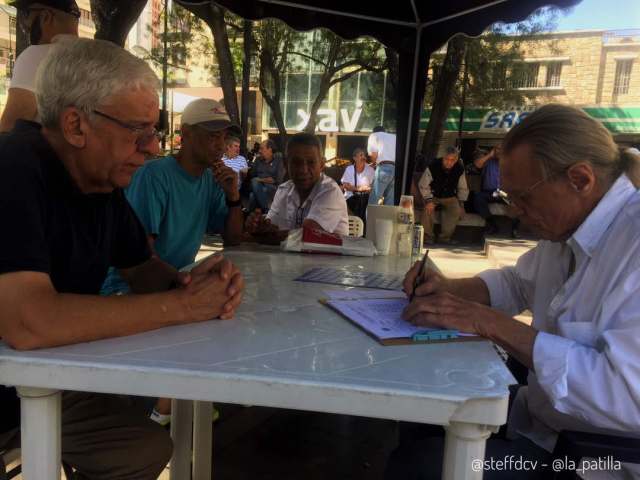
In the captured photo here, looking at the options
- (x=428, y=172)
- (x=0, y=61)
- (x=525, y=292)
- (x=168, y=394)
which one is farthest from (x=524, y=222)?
(x=0, y=61)

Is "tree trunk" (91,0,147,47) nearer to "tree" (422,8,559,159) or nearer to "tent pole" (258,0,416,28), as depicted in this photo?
"tent pole" (258,0,416,28)

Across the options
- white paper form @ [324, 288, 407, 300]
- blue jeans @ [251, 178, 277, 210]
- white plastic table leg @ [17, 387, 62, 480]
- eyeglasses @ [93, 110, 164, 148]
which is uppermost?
eyeglasses @ [93, 110, 164, 148]

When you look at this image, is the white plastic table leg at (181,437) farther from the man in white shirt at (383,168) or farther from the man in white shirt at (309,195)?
the man in white shirt at (383,168)

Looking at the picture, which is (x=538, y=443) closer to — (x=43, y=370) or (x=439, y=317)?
(x=439, y=317)

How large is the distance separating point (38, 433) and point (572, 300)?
1.27m

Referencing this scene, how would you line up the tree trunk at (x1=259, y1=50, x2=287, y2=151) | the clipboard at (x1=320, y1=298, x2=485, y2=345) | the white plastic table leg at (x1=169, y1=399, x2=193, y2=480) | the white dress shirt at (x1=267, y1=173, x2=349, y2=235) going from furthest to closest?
the tree trunk at (x1=259, y1=50, x2=287, y2=151)
the white dress shirt at (x1=267, y1=173, x2=349, y2=235)
the white plastic table leg at (x1=169, y1=399, x2=193, y2=480)
the clipboard at (x1=320, y1=298, x2=485, y2=345)

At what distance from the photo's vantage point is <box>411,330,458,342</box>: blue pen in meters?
1.28

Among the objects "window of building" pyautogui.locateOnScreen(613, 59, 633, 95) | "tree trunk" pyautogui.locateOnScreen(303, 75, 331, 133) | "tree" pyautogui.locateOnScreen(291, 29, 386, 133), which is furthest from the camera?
"window of building" pyautogui.locateOnScreen(613, 59, 633, 95)

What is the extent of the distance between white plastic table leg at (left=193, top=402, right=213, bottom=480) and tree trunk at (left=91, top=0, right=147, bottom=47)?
590cm

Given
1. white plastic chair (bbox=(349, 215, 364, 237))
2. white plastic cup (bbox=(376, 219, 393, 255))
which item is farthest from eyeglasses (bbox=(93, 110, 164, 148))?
white plastic chair (bbox=(349, 215, 364, 237))

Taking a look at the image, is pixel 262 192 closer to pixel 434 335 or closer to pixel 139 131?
pixel 139 131

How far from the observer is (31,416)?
42.4 inches

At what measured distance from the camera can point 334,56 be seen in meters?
14.3

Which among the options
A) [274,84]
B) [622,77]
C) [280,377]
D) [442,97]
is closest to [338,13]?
[280,377]
